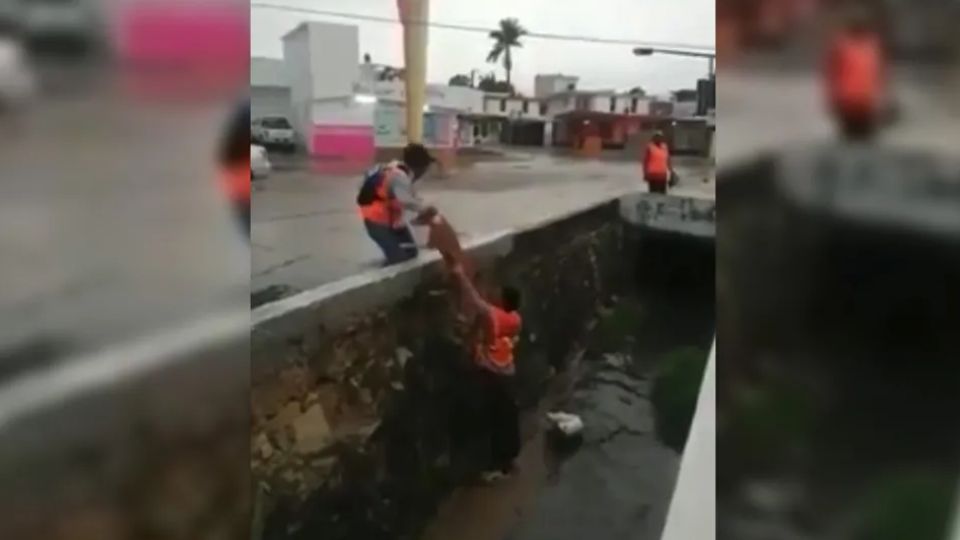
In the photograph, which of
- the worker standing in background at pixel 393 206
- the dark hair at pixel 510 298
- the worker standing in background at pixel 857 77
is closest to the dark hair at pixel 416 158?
the worker standing in background at pixel 393 206


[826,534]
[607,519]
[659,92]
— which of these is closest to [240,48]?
[659,92]

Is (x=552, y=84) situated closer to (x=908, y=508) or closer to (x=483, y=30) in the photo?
(x=483, y=30)

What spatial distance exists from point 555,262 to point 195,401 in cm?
58

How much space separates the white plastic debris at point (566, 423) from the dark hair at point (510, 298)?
0.17m

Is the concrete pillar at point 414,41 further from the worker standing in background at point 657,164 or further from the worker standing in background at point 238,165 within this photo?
the worker standing in background at point 657,164

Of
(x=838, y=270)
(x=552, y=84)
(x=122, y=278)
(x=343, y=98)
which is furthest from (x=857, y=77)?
(x=122, y=278)

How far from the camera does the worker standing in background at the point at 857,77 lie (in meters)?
1.63

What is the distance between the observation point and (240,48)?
1576 mm

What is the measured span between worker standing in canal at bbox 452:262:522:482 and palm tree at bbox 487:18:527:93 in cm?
31

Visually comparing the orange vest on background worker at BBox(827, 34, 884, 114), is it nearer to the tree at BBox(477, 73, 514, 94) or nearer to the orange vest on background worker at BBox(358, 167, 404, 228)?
the tree at BBox(477, 73, 514, 94)

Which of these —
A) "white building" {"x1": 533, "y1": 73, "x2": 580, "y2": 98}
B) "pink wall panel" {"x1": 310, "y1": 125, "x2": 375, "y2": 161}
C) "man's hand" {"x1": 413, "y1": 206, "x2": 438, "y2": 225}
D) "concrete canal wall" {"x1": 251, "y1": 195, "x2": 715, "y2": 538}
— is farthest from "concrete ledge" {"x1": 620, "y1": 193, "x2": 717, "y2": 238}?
"pink wall panel" {"x1": 310, "y1": 125, "x2": 375, "y2": 161}

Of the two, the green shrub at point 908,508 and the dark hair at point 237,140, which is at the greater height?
the dark hair at point 237,140

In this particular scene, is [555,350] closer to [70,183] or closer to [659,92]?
[659,92]

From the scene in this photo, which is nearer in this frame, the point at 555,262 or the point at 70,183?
the point at 70,183
